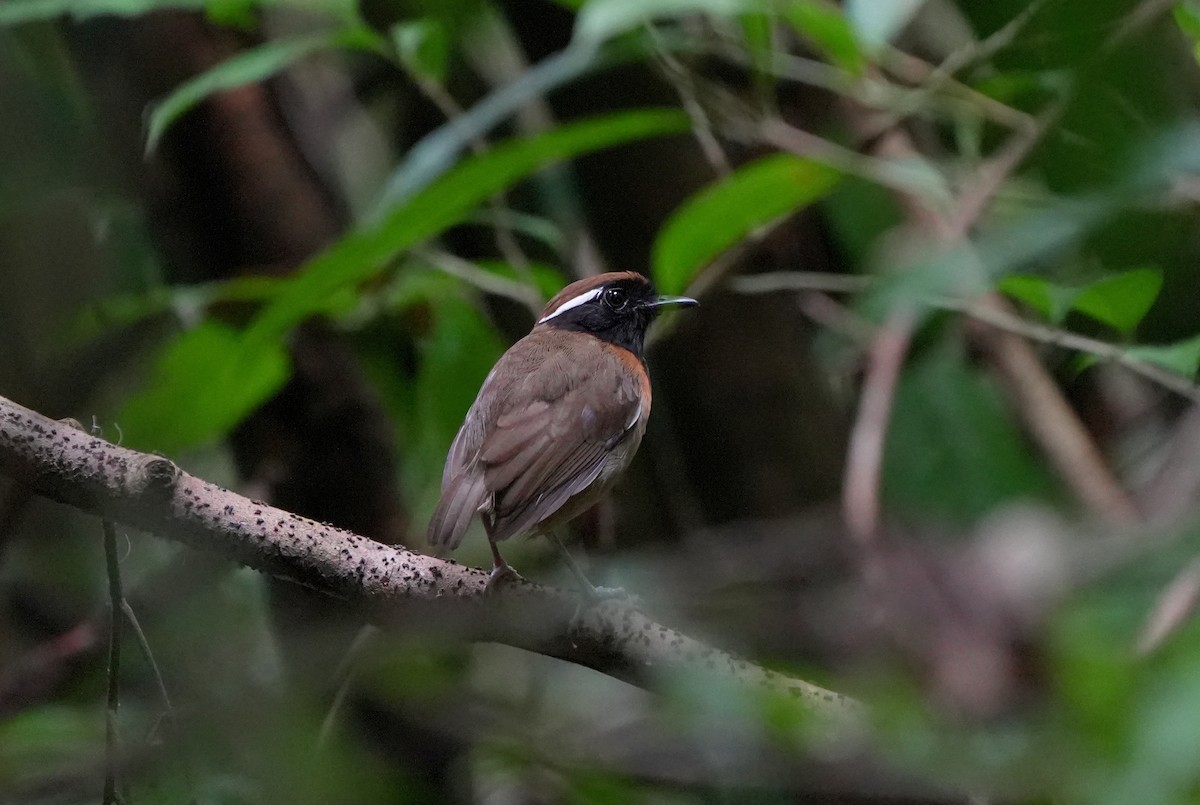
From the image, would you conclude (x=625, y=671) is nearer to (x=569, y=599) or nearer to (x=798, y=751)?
(x=569, y=599)

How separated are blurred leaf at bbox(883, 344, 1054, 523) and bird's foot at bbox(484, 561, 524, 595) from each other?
→ 5.25 feet

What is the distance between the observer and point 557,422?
10.4ft

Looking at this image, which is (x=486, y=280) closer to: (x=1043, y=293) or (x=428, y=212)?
(x=428, y=212)

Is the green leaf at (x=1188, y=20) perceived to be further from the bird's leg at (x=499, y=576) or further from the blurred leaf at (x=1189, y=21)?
the bird's leg at (x=499, y=576)

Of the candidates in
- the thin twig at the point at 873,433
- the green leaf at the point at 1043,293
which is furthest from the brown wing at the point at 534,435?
the green leaf at the point at 1043,293

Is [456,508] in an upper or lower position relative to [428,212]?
lower

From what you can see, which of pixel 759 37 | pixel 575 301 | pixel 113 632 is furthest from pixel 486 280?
pixel 113 632

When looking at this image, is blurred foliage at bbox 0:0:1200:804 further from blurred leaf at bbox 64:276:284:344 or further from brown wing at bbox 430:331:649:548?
brown wing at bbox 430:331:649:548

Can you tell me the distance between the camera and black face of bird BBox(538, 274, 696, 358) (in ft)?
12.5

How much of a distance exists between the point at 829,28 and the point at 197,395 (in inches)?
79.8

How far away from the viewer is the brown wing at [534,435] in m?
2.84

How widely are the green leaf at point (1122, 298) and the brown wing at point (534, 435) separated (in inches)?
48.5

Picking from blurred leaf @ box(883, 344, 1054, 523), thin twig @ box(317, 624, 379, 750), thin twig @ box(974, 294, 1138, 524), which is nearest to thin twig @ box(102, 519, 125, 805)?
thin twig @ box(317, 624, 379, 750)

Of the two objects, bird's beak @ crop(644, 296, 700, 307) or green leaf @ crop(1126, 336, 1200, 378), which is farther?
bird's beak @ crop(644, 296, 700, 307)
